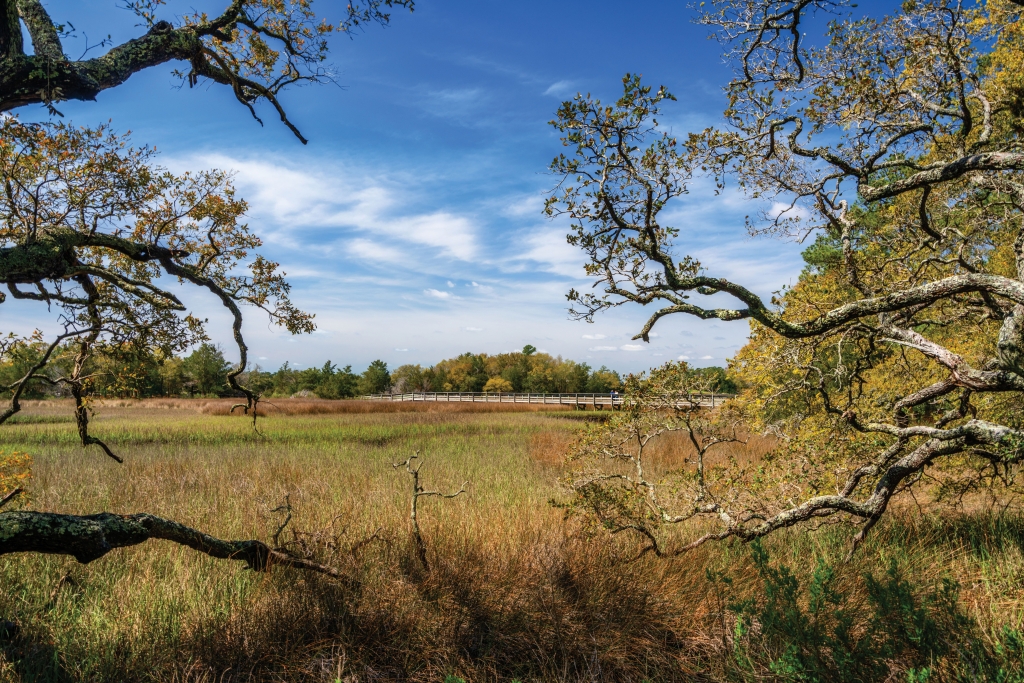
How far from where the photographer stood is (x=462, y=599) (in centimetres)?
518

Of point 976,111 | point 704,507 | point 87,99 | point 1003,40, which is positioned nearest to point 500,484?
point 704,507

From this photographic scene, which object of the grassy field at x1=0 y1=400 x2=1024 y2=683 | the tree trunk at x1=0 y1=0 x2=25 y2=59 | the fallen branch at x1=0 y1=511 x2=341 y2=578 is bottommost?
the grassy field at x1=0 y1=400 x2=1024 y2=683

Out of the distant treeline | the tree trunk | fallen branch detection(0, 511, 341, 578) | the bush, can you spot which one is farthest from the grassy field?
the distant treeline

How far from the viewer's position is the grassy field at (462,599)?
4270 mm

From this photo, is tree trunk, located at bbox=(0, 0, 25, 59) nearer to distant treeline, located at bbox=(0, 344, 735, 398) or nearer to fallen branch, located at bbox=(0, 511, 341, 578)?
fallen branch, located at bbox=(0, 511, 341, 578)

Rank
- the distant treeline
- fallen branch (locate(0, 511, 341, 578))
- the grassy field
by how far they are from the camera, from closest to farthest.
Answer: fallen branch (locate(0, 511, 341, 578))
the grassy field
the distant treeline

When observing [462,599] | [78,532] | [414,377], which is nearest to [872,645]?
[462,599]

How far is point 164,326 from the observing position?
548cm

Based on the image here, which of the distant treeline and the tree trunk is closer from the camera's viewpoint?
the tree trunk

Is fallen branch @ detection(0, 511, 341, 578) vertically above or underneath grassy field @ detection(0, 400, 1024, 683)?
above

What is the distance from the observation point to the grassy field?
427cm

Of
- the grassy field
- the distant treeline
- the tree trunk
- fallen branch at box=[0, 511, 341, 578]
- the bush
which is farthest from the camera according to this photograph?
the distant treeline

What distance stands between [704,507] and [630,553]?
1.34 meters

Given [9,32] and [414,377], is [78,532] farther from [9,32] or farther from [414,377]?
[414,377]
